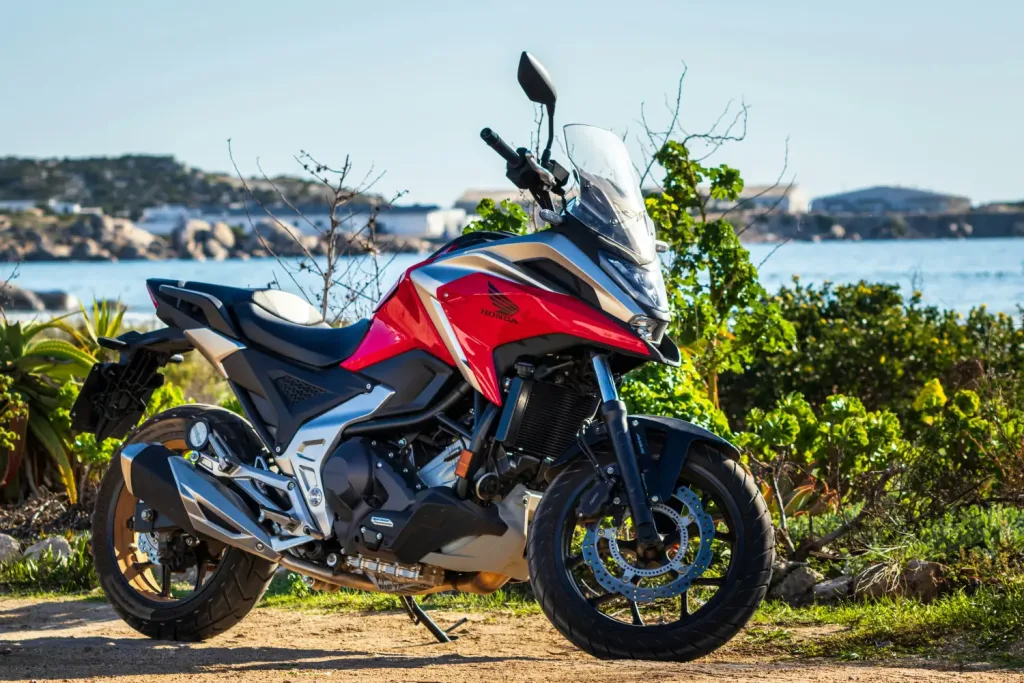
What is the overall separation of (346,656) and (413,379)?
126 centimetres

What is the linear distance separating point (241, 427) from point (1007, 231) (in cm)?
7735

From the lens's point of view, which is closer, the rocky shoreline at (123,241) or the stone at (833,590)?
the stone at (833,590)

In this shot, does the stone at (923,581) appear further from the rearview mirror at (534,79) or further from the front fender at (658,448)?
the rearview mirror at (534,79)

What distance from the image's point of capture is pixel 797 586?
21.3 feet

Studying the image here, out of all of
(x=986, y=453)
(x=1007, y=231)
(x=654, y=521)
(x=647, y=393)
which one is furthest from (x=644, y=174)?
(x=1007, y=231)

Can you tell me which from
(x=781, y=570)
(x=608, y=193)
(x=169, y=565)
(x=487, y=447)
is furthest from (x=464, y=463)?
(x=781, y=570)

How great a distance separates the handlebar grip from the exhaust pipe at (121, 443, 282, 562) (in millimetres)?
1795

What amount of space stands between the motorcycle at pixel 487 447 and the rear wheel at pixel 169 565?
17 millimetres

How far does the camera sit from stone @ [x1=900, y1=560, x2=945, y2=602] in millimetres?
6117

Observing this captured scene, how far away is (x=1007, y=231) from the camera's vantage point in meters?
76.8

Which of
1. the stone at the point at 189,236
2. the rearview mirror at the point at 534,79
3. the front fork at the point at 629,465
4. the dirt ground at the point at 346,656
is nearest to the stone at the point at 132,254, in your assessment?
the stone at the point at 189,236

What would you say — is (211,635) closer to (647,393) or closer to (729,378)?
(647,393)

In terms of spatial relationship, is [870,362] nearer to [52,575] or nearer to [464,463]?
[52,575]

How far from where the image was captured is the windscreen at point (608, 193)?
473 cm
